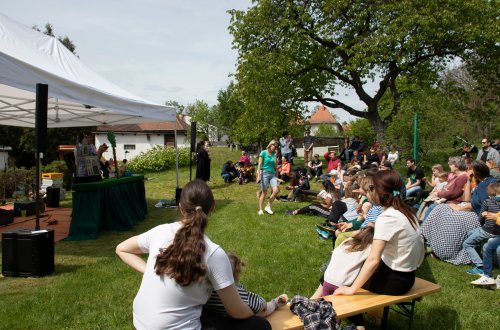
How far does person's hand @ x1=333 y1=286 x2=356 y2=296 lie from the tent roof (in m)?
4.85

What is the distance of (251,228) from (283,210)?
2182 mm

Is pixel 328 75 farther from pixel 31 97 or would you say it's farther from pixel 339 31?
pixel 31 97

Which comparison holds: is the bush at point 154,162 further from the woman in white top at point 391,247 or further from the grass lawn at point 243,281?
the woman in white top at point 391,247

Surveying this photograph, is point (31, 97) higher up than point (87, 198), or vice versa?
point (31, 97)

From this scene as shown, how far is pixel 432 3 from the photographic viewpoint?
15.0 m

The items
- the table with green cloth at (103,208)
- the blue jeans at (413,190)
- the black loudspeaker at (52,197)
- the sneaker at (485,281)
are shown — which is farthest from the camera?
the black loudspeaker at (52,197)

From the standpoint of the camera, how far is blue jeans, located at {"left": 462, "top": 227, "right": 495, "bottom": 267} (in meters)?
4.88

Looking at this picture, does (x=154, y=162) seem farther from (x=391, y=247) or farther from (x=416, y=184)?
(x=391, y=247)

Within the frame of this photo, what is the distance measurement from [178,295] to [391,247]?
1785 mm

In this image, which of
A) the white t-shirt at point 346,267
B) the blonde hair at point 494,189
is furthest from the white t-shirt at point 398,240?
the blonde hair at point 494,189

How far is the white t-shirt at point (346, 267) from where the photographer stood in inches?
129

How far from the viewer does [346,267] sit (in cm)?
329

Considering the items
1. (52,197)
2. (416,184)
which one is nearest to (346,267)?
(416,184)

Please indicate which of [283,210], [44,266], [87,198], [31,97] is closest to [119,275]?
[44,266]
